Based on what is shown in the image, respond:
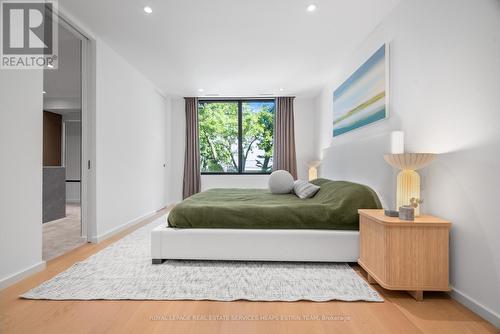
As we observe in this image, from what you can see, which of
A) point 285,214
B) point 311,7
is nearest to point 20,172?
point 285,214

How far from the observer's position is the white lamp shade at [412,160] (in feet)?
5.89

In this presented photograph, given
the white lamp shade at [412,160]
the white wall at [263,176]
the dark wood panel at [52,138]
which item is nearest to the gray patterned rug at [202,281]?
the white lamp shade at [412,160]

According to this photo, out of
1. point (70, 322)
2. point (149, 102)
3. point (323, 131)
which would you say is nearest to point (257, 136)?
point (323, 131)

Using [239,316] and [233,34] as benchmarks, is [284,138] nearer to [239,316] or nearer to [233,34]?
[233,34]

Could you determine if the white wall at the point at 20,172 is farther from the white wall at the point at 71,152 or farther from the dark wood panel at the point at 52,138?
the white wall at the point at 71,152

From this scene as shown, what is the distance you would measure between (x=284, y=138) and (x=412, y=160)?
12.9 feet

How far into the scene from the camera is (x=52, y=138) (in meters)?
6.25

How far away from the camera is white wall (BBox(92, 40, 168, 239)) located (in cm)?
316

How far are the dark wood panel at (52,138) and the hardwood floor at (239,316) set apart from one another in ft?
17.8

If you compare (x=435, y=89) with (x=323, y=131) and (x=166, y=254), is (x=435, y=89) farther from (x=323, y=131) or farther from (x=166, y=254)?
(x=323, y=131)

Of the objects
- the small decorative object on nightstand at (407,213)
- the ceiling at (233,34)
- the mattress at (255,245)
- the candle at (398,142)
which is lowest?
the mattress at (255,245)

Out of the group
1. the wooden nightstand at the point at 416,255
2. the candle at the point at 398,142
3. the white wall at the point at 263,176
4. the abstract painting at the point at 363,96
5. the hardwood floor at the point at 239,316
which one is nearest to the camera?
the hardwood floor at the point at 239,316

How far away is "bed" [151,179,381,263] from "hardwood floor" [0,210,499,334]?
601 millimetres

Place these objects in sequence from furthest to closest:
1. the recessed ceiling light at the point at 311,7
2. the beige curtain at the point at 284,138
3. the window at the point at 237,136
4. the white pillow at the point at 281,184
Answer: the window at the point at 237,136, the beige curtain at the point at 284,138, the white pillow at the point at 281,184, the recessed ceiling light at the point at 311,7
